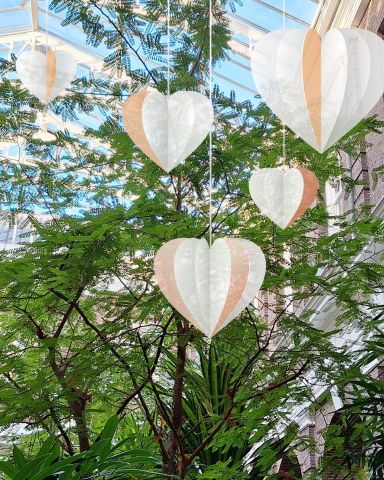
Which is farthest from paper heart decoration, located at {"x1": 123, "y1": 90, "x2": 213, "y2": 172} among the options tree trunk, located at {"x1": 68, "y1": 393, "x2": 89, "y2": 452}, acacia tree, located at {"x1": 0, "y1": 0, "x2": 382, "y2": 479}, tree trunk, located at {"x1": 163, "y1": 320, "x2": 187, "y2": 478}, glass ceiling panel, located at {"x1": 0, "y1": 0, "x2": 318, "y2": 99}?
glass ceiling panel, located at {"x1": 0, "y1": 0, "x2": 318, "y2": 99}

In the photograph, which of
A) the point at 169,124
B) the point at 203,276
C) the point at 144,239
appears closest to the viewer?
the point at 203,276

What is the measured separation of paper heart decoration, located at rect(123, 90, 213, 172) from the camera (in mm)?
2043

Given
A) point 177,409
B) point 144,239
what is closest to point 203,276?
point 144,239

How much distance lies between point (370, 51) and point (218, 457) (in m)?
4.93

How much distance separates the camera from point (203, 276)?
1984mm

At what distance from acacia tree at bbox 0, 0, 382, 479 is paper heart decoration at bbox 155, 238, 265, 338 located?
1.63 metres

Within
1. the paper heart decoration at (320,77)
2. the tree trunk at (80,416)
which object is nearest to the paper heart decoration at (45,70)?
the paper heart decoration at (320,77)

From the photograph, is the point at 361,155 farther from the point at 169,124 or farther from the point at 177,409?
the point at 169,124

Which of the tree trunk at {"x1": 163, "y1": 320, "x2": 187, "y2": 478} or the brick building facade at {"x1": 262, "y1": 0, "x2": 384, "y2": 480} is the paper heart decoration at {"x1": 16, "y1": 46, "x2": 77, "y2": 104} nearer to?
the tree trunk at {"x1": 163, "y1": 320, "x2": 187, "y2": 478}

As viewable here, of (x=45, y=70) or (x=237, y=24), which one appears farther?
(x=237, y=24)

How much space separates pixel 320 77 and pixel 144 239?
6.72 feet

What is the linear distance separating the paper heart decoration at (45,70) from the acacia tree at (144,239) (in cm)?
103

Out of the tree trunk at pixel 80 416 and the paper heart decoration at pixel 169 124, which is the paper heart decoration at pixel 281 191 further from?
the tree trunk at pixel 80 416

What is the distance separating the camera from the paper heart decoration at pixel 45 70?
265 centimetres
